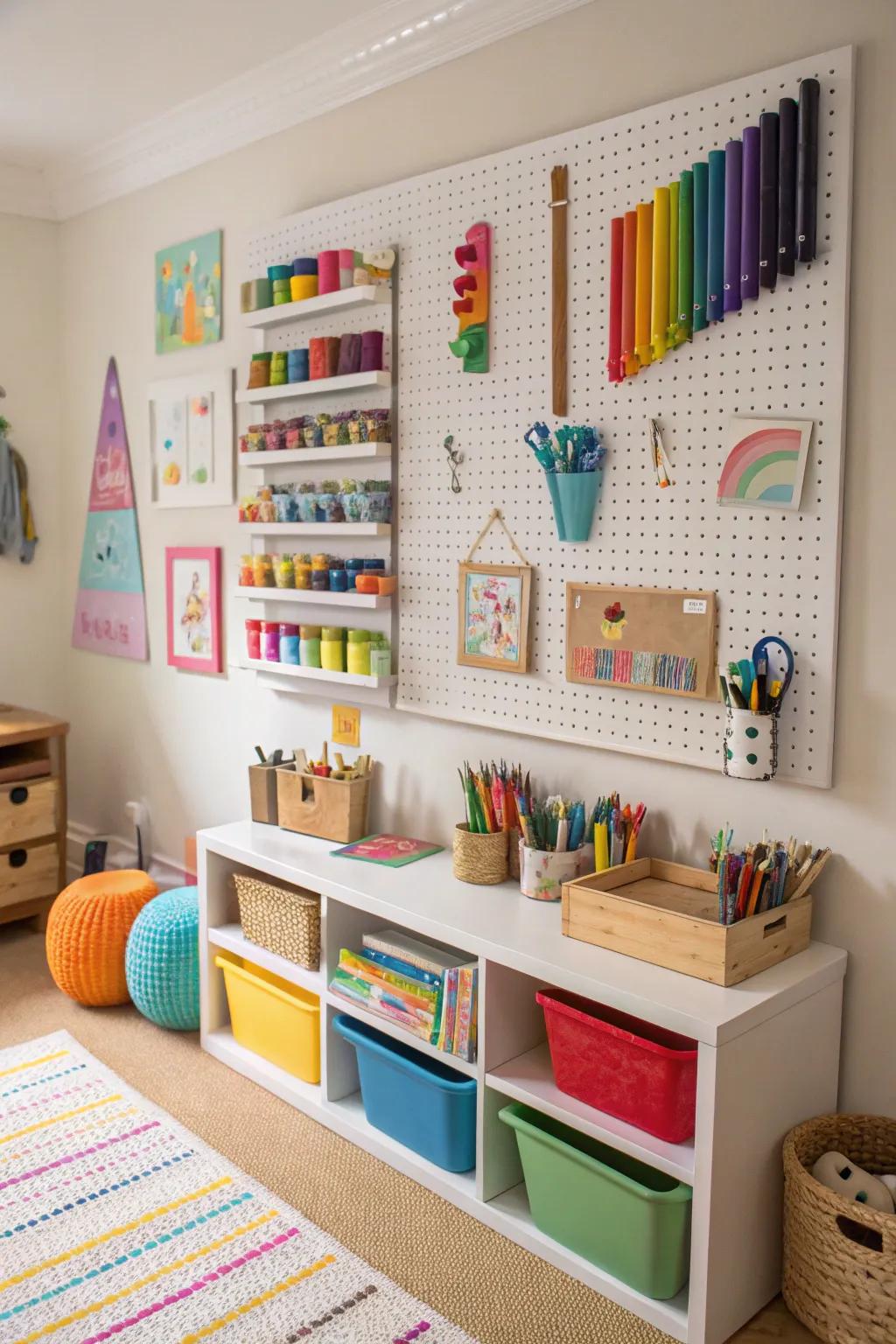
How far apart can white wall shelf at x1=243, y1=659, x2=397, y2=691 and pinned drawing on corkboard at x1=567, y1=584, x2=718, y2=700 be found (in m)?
0.56

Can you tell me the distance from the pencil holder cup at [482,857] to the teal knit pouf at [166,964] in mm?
865

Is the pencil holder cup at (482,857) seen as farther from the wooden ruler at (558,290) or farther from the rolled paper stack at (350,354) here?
the rolled paper stack at (350,354)

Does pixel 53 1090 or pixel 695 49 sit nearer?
pixel 695 49

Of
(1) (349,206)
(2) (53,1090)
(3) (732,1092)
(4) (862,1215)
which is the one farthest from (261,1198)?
(1) (349,206)

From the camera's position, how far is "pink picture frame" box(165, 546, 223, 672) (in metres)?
3.38

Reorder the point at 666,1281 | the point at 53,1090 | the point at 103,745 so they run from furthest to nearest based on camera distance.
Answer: the point at 103,745 < the point at 53,1090 < the point at 666,1281

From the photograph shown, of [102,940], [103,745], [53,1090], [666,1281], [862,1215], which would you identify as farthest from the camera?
[103,745]

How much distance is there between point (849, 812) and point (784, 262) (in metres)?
0.94

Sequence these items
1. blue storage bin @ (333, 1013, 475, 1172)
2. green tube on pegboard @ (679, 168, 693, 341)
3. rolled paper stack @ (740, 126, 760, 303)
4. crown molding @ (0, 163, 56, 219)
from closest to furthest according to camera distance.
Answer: rolled paper stack @ (740, 126, 760, 303)
green tube on pegboard @ (679, 168, 693, 341)
blue storage bin @ (333, 1013, 475, 1172)
crown molding @ (0, 163, 56, 219)

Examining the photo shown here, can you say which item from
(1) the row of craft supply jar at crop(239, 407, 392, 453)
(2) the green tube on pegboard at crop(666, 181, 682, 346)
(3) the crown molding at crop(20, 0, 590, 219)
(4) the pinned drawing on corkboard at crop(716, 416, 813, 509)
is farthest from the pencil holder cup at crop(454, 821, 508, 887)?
(3) the crown molding at crop(20, 0, 590, 219)

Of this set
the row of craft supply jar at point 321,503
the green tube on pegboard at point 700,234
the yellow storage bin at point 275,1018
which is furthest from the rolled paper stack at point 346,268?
the yellow storage bin at point 275,1018

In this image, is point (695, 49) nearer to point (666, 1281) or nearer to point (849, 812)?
point (849, 812)

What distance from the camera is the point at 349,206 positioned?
274 centimetres

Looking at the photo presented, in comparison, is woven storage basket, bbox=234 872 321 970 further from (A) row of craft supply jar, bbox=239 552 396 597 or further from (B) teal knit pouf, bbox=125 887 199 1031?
(A) row of craft supply jar, bbox=239 552 396 597
